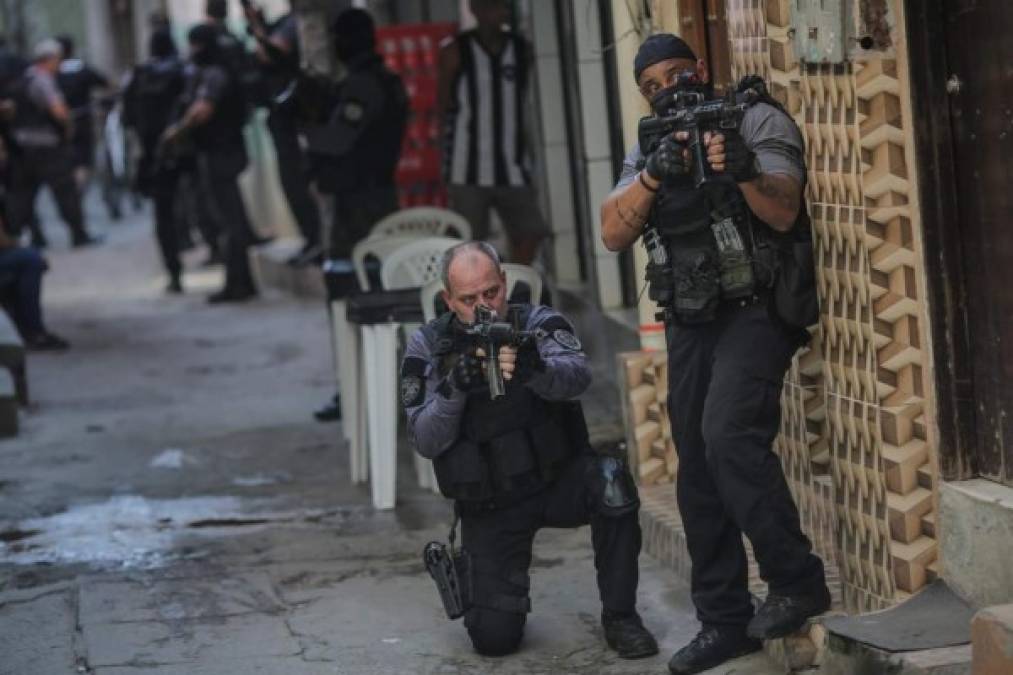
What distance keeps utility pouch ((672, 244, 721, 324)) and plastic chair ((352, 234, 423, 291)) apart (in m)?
3.96

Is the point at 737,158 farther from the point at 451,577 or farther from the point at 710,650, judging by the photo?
the point at 451,577

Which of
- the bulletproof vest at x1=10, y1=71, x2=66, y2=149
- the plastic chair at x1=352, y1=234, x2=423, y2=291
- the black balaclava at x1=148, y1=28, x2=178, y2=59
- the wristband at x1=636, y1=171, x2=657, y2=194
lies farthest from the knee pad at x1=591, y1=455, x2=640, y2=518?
the bulletproof vest at x1=10, y1=71, x2=66, y2=149

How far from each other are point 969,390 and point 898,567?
1.75 feet

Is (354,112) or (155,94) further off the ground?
(155,94)

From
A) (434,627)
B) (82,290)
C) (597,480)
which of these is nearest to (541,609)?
(434,627)

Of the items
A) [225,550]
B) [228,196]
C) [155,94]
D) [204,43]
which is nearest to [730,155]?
[225,550]

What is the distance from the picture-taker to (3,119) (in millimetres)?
15125

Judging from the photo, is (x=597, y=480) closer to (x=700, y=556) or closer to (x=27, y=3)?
(x=700, y=556)

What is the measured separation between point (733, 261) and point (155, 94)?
11530mm

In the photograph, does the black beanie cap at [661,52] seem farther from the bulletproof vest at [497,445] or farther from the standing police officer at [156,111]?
the standing police officer at [156,111]

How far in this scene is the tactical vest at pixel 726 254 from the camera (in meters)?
5.69

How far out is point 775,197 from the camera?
18.4ft

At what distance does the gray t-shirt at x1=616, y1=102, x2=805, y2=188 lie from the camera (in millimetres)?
5645

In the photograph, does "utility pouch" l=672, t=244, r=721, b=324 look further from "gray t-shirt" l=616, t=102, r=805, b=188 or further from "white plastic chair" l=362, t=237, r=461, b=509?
"white plastic chair" l=362, t=237, r=461, b=509
